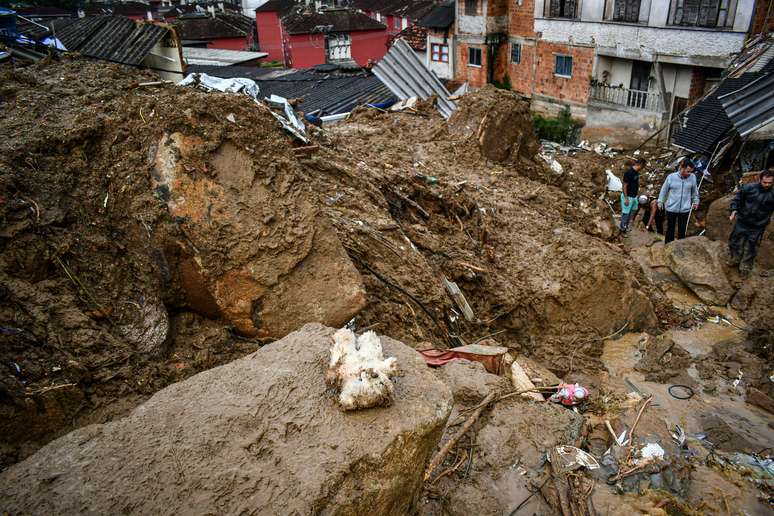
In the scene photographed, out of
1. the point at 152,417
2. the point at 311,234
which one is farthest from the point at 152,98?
the point at 152,417

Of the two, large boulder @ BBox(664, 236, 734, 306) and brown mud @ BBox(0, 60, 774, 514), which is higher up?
brown mud @ BBox(0, 60, 774, 514)

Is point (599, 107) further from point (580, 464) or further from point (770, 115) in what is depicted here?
point (580, 464)

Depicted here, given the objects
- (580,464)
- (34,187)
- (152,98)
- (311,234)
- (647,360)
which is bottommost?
(647,360)

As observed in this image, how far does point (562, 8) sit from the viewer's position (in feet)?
62.9

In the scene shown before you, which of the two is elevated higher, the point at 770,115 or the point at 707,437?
the point at 770,115

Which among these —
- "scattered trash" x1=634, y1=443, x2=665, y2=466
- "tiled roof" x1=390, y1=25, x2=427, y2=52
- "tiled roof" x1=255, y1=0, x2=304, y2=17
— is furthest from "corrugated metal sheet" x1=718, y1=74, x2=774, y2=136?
"tiled roof" x1=255, y1=0, x2=304, y2=17

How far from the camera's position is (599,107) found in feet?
60.1

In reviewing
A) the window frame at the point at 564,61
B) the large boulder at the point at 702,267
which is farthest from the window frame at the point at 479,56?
the large boulder at the point at 702,267

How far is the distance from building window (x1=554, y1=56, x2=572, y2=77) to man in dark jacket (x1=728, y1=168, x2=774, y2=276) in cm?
1428

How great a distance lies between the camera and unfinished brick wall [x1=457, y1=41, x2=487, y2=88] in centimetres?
2267

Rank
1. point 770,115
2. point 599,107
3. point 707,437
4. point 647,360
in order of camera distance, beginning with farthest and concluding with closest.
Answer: point 599,107 → point 770,115 → point 647,360 → point 707,437

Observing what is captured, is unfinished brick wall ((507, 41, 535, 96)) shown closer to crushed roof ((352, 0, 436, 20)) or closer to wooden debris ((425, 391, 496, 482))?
crushed roof ((352, 0, 436, 20))

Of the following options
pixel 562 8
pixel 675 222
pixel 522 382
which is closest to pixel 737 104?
pixel 675 222

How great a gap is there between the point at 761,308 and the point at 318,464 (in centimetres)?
689
